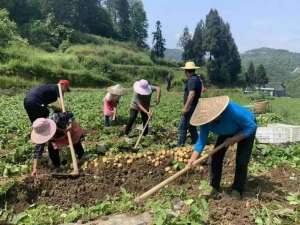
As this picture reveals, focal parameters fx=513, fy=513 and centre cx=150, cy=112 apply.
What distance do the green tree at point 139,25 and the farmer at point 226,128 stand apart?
90.8m

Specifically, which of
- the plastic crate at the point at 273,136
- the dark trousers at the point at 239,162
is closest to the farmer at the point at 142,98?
the plastic crate at the point at 273,136

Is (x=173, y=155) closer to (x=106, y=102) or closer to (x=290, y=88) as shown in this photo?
(x=106, y=102)

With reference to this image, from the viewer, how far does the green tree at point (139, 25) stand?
99188 millimetres

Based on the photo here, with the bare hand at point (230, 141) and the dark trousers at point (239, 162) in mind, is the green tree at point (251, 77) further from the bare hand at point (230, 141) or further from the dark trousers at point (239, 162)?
the bare hand at point (230, 141)

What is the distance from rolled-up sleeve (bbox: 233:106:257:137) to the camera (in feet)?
Result: 18.4

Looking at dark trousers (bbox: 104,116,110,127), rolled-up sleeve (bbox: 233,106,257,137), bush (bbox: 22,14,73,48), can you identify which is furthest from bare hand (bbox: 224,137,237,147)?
bush (bbox: 22,14,73,48)

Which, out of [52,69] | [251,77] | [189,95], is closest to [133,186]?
[189,95]

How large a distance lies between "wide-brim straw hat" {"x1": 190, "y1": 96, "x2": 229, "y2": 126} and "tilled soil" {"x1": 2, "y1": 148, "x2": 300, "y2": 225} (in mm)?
975

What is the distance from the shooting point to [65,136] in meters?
7.50

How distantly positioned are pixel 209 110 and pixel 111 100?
6.48 meters

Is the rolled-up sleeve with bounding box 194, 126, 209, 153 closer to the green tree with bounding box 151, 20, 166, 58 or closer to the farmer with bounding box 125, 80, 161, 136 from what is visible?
the farmer with bounding box 125, 80, 161, 136

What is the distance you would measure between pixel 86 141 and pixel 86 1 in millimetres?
82624

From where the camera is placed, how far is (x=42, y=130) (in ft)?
23.0

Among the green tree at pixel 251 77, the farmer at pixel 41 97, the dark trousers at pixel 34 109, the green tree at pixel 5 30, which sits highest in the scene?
the green tree at pixel 5 30
